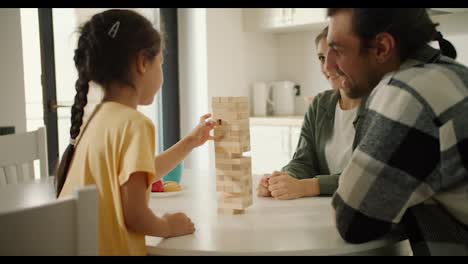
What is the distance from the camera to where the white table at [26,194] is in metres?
1.26

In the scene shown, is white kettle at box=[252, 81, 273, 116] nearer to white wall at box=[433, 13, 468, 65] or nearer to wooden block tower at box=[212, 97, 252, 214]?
white wall at box=[433, 13, 468, 65]

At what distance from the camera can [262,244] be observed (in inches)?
35.8

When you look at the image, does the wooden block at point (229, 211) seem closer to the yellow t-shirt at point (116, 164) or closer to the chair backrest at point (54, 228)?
the yellow t-shirt at point (116, 164)

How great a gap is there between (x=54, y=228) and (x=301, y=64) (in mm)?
3386

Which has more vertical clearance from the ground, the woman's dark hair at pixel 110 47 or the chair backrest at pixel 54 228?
the woman's dark hair at pixel 110 47

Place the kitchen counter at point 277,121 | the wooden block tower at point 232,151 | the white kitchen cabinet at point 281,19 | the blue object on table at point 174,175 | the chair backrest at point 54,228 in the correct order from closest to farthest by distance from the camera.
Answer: the chair backrest at point 54,228 → the wooden block tower at point 232,151 → the blue object on table at point 174,175 → the kitchen counter at point 277,121 → the white kitchen cabinet at point 281,19

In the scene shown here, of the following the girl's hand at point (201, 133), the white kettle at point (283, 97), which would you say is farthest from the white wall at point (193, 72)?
the girl's hand at point (201, 133)

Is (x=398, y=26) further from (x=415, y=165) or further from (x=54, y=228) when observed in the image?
(x=54, y=228)

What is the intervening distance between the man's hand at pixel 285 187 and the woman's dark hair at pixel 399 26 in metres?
0.46

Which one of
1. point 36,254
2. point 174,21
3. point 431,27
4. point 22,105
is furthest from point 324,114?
point 174,21

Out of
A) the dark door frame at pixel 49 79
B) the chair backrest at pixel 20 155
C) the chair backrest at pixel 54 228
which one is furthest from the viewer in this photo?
the dark door frame at pixel 49 79

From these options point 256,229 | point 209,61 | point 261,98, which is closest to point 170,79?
point 209,61
